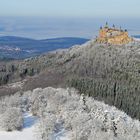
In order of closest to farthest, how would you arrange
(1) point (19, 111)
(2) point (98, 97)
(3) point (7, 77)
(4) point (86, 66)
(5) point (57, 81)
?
1. (1) point (19, 111)
2. (2) point (98, 97)
3. (5) point (57, 81)
4. (4) point (86, 66)
5. (3) point (7, 77)

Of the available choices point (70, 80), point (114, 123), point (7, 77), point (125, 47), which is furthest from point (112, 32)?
point (114, 123)

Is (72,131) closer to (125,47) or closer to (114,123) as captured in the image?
(114,123)

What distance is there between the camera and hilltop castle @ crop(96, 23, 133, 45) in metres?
158

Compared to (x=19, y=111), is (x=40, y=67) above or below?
below

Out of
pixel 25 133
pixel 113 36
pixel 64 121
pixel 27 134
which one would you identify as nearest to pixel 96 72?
pixel 113 36

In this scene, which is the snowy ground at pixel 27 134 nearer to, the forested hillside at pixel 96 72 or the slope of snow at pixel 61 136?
the slope of snow at pixel 61 136

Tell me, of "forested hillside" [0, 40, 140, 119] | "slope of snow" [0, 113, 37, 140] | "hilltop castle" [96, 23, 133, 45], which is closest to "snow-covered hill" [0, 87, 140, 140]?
"slope of snow" [0, 113, 37, 140]

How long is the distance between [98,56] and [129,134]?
271ft

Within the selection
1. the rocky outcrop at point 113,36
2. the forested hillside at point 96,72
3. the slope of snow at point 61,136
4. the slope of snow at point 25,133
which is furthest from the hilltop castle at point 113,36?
the slope of snow at point 61,136

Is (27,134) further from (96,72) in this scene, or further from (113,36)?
(113,36)

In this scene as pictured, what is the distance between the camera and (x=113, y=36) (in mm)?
161375

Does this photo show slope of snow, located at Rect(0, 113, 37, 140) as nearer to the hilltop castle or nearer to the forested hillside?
the forested hillside

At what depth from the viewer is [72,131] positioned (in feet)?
207

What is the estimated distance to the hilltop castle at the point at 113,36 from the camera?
158 metres
